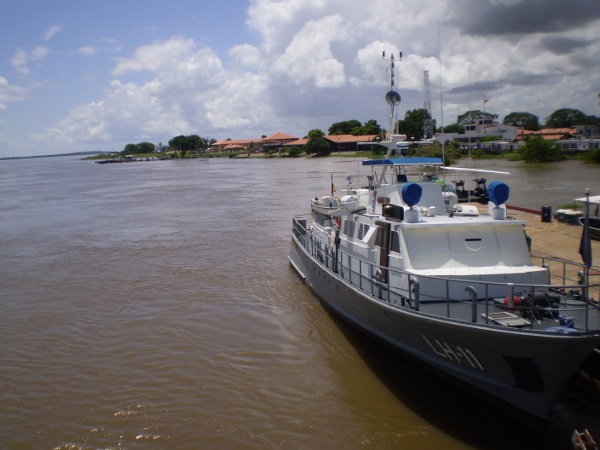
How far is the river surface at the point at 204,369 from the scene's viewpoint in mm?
8117

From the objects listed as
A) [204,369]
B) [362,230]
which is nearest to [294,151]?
[362,230]

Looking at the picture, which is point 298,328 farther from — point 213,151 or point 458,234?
point 213,151

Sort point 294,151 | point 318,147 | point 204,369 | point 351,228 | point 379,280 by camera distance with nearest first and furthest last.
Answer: point 379,280
point 204,369
point 351,228
point 318,147
point 294,151

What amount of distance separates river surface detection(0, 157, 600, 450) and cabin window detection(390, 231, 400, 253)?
2.23m

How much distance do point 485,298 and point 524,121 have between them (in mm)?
134016

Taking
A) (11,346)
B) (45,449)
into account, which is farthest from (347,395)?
Answer: (11,346)

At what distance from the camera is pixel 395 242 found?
9.80 m

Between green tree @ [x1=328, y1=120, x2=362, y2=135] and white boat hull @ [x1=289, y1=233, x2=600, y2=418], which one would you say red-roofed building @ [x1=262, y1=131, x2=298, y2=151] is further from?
white boat hull @ [x1=289, y1=233, x2=600, y2=418]

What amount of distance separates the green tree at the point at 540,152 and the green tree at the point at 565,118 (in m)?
61.5

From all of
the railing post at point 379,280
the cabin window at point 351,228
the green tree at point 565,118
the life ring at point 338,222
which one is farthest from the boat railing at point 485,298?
the green tree at point 565,118

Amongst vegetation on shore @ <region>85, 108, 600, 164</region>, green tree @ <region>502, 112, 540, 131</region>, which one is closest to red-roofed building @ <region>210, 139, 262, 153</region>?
vegetation on shore @ <region>85, 108, 600, 164</region>

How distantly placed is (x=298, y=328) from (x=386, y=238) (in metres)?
3.74

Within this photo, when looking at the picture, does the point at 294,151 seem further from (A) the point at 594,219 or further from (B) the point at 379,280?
(B) the point at 379,280

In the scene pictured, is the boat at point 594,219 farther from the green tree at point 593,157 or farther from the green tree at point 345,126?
the green tree at point 345,126
